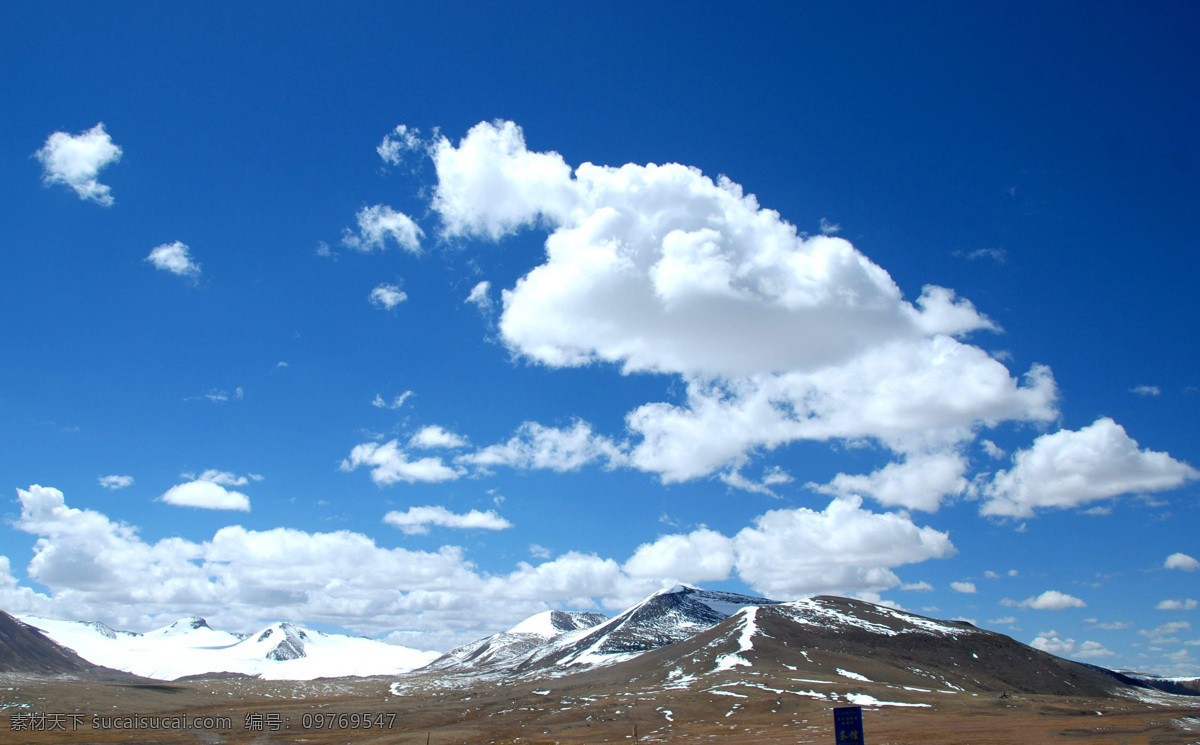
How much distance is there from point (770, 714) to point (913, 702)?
2971 centimetres

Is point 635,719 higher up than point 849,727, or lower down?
lower down

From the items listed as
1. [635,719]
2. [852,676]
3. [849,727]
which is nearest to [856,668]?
[852,676]

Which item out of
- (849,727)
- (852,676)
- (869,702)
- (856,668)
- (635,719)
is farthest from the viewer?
(856,668)

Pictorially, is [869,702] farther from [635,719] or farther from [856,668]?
[856,668]

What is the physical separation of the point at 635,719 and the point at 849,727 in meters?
83.2

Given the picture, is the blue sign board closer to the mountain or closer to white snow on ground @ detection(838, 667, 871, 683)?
the mountain

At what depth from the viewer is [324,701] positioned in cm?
16738

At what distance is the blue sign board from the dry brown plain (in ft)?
160

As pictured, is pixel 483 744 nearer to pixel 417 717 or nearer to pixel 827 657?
pixel 417 717

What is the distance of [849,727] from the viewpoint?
31375mm

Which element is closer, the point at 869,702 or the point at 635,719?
the point at 635,719

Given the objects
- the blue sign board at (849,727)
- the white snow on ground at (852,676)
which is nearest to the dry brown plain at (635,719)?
the white snow on ground at (852,676)

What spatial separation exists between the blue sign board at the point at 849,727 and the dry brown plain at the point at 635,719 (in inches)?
1924

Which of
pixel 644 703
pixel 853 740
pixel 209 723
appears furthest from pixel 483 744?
pixel 853 740
